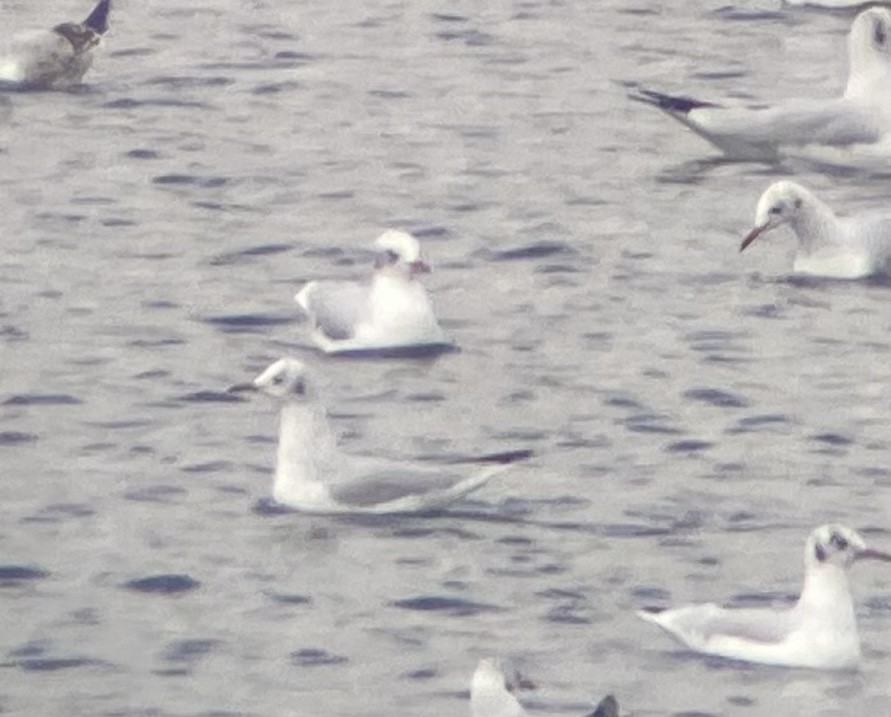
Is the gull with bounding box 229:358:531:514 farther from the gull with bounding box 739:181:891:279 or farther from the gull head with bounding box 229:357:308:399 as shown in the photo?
the gull with bounding box 739:181:891:279

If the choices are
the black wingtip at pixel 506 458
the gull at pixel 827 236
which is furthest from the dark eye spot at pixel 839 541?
the gull at pixel 827 236

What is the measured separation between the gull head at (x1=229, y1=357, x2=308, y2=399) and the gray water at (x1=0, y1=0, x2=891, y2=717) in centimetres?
42

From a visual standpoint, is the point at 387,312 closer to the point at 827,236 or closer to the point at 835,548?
the point at 827,236

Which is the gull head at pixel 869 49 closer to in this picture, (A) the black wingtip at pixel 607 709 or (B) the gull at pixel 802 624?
(B) the gull at pixel 802 624

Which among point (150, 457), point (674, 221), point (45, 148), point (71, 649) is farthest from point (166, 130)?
point (71, 649)

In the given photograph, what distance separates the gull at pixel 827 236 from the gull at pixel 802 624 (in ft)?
21.5

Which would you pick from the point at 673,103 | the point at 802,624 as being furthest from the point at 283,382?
the point at 673,103

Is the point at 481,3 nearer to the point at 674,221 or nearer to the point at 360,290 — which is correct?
the point at 674,221

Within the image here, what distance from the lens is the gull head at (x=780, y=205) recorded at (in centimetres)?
2395

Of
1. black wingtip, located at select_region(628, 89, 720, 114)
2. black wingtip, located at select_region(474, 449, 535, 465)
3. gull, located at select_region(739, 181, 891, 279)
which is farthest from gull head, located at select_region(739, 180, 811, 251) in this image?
black wingtip, located at select_region(474, 449, 535, 465)

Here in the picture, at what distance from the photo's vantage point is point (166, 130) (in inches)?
1080

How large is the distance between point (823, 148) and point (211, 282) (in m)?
5.10

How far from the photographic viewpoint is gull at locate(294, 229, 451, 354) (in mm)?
21750

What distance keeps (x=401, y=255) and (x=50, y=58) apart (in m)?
7.67
